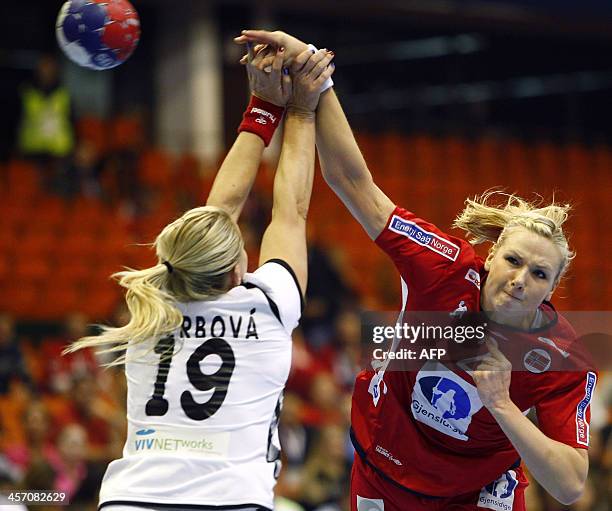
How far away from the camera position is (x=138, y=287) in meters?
2.98

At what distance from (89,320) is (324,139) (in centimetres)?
636

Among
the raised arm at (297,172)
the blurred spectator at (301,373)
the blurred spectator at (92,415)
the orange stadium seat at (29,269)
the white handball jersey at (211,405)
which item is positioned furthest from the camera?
the orange stadium seat at (29,269)

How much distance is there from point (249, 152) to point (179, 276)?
79cm

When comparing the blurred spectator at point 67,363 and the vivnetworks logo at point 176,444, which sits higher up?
the vivnetworks logo at point 176,444

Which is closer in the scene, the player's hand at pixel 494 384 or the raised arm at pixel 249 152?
the player's hand at pixel 494 384

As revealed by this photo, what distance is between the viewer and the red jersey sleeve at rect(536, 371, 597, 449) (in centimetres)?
343

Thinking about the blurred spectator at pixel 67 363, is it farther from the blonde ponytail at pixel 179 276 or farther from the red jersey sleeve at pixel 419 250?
the blonde ponytail at pixel 179 276

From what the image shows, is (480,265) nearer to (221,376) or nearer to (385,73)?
(221,376)

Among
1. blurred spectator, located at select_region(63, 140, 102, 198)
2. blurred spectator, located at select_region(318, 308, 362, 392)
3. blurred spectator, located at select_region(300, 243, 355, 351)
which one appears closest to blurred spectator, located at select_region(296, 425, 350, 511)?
blurred spectator, located at select_region(318, 308, 362, 392)

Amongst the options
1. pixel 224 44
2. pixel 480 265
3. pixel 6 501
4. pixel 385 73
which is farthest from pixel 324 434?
pixel 385 73

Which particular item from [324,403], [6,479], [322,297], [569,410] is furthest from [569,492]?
[322,297]

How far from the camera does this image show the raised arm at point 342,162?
3668 millimetres

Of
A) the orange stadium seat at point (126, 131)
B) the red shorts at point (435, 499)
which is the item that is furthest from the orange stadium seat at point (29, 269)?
the red shorts at point (435, 499)

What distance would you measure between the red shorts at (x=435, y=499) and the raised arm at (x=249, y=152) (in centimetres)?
115
